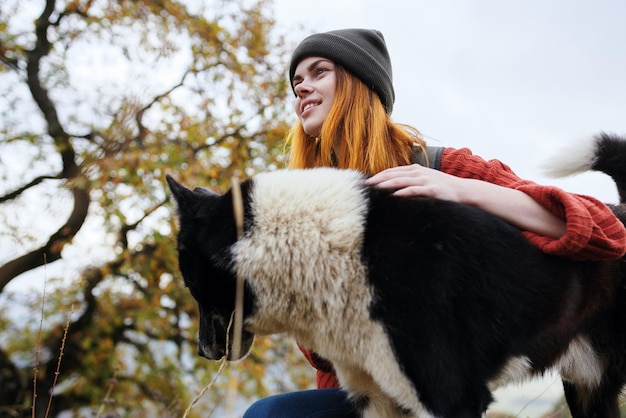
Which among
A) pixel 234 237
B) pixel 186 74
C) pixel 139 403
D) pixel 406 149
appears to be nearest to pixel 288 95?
pixel 186 74

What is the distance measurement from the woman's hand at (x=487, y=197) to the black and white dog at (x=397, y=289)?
40 mm

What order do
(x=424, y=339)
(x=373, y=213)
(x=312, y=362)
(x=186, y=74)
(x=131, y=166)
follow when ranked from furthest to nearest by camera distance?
1. (x=186, y=74)
2. (x=131, y=166)
3. (x=312, y=362)
4. (x=373, y=213)
5. (x=424, y=339)

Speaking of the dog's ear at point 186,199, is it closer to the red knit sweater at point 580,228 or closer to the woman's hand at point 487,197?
the woman's hand at point 487,197

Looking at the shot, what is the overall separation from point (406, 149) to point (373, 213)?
0.66 meters

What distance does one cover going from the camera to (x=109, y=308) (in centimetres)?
739

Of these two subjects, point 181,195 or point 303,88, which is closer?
point 181,195

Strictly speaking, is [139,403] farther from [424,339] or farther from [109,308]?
[424,339]

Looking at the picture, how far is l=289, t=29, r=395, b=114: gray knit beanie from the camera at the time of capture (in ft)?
6.98

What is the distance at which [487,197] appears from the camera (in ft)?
4.92

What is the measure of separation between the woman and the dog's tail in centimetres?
46

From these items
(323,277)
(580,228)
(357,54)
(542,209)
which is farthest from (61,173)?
(580,228)

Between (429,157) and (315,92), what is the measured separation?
0.55 metres

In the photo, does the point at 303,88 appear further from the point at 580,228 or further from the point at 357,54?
the point at 580,228

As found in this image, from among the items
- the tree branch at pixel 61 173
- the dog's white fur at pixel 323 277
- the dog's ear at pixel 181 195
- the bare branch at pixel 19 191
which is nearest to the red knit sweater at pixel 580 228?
the dog's white fur at pixel 323 277
